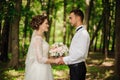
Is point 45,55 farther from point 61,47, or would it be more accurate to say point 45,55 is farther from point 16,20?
point 16,20

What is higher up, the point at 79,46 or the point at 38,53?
the point at 79,46

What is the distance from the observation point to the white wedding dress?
26.3ft

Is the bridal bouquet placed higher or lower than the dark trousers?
higher

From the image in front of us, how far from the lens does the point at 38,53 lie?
7.95 m

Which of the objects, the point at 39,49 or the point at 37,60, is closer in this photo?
the point at 39,49

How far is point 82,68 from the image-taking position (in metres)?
7.50

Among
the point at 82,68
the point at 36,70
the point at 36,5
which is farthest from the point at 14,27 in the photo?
the point at 36,5

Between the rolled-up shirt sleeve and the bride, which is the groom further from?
the bride

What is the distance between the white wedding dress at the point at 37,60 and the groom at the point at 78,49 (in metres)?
0.62

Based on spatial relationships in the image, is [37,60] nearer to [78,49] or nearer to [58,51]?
[58,51]

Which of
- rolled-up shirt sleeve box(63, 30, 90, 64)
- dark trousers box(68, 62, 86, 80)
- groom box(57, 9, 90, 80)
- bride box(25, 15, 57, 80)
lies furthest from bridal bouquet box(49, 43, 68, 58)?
rolled-up shirt sleeve box(63, 30, 90, 64)

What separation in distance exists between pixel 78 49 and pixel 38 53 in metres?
1.20

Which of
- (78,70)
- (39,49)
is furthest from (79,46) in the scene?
(39,49)

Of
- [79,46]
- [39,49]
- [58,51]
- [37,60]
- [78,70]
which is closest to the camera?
[79,46]
